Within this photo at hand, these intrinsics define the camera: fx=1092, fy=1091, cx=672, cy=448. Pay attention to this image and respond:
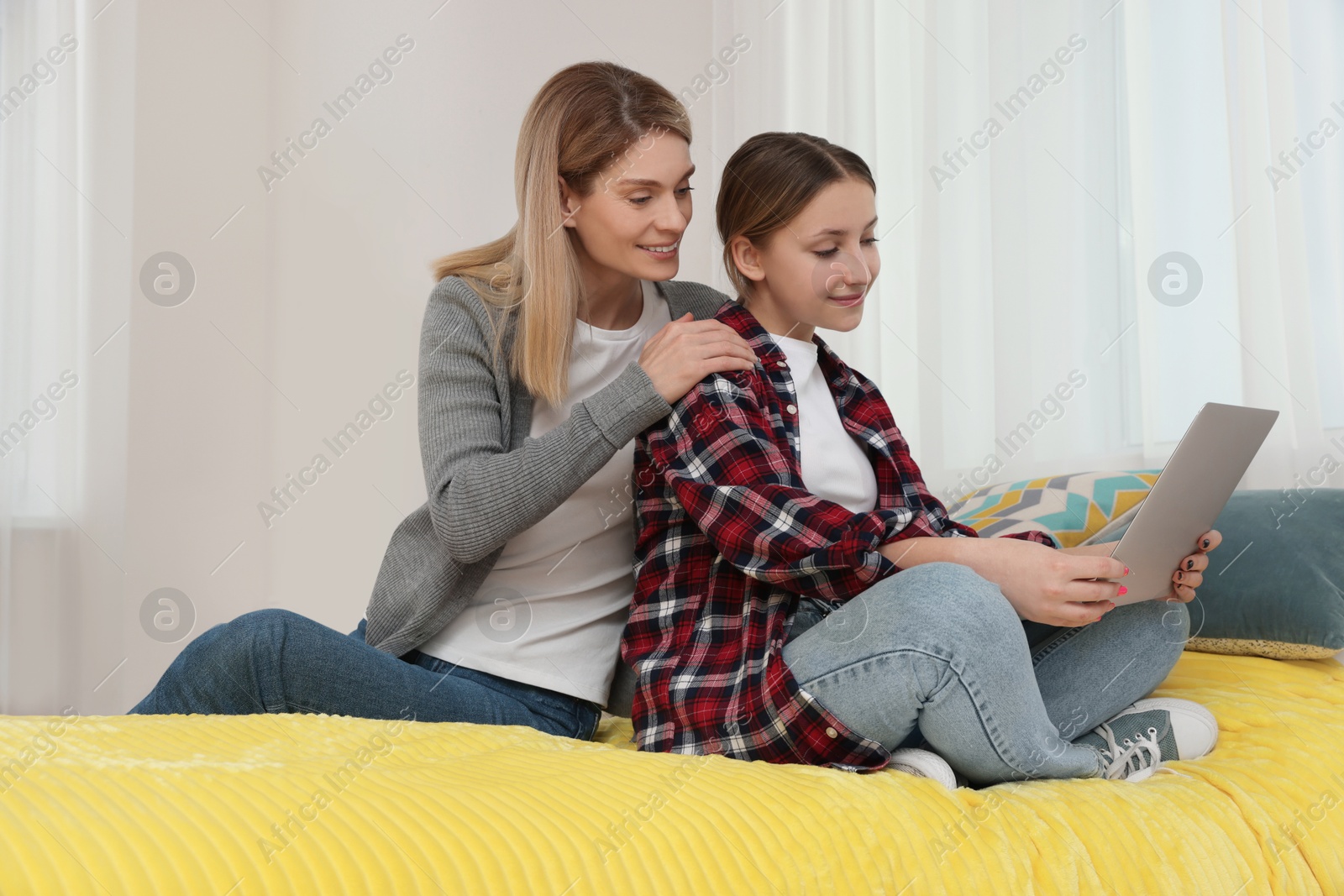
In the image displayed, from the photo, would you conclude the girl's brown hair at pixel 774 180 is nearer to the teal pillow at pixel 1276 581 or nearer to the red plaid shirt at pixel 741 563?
the red plaid shirt at pixel 741 563

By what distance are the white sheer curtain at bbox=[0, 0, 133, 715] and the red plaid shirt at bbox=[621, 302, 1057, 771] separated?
6.60 feet

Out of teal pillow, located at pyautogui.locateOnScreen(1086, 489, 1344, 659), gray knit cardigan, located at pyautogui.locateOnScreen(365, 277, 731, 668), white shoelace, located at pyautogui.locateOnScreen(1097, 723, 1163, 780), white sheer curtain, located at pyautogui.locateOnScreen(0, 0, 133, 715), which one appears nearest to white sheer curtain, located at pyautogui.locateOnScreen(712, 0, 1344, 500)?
teal pillow, located at pyautogui.locateOnScreen(1086, 489, 1344, 659)

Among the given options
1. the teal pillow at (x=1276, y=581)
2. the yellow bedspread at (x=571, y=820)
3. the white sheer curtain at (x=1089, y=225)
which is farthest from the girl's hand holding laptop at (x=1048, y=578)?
the white sheer curtain at (x=1089, y=225)

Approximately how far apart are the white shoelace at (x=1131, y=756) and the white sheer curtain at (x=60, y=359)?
241 centimetres

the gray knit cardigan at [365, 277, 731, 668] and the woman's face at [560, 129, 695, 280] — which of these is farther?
the woman's face at [560, 129, 695, 280]

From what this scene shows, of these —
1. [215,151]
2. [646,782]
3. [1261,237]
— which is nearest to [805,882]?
[646,782]

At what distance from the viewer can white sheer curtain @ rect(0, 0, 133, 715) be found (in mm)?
2588

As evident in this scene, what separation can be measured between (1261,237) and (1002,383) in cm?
48

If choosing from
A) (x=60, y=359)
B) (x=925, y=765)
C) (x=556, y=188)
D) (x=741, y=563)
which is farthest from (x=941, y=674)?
(x=60, y=359)

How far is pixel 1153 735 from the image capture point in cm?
105

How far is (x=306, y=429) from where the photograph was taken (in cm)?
293

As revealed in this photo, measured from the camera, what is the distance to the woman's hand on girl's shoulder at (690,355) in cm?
110

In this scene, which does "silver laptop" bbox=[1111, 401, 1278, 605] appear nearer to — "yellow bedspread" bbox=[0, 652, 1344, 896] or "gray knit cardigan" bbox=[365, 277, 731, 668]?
"yellow bedspread" bbox=[0, 652, 1344, 896]

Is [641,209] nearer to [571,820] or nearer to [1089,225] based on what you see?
[571,820]
